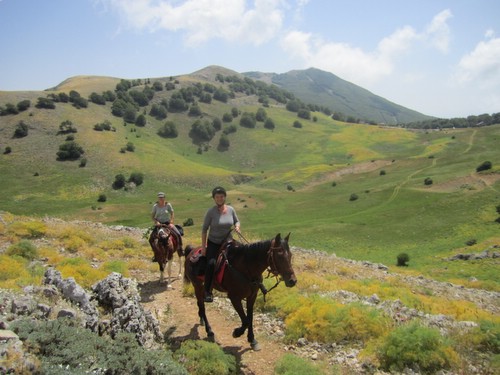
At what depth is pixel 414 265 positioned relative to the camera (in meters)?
34.1

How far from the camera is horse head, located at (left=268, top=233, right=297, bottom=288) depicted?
8133 millimetres

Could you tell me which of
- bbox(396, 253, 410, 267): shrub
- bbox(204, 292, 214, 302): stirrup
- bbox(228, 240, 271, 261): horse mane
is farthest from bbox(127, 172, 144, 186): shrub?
bbox(228, 240, 271, 261): horse mane

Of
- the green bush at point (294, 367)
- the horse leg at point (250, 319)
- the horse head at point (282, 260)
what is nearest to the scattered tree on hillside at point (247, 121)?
the horse leg at point (250, 319)

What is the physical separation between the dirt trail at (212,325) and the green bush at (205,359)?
581mm

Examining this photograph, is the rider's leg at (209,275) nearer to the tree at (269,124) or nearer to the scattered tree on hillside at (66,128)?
the scattered tree on hillside at (66,128)

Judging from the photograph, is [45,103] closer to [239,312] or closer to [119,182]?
[119,182]

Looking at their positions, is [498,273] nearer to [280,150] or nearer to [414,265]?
[414,265]

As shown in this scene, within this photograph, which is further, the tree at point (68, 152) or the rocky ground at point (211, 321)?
the tree at point (68, 152)

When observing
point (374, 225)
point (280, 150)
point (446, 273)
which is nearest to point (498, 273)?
point (446, 273)

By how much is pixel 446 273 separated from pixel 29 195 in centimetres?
7420

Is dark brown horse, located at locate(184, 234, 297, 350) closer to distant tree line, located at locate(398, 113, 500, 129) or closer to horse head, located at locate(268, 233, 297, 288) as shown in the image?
horse head, located at locate(268, 233, 297, 288)

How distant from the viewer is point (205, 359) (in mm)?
8023

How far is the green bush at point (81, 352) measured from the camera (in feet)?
19.5

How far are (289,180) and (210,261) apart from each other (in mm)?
85461
